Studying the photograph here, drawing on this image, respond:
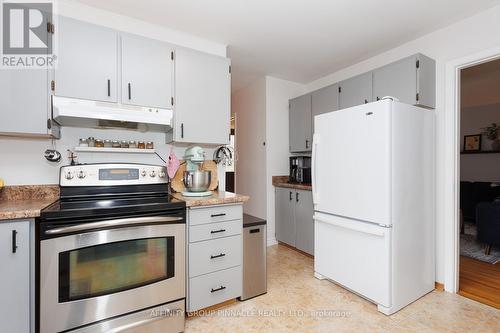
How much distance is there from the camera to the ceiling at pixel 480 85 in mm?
3717

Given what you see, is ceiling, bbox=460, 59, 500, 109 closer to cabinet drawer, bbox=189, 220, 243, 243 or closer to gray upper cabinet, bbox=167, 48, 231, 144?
gray upper cabinet, bbox=167, 48, 231, 144

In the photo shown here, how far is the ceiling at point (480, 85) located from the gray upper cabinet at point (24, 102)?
16.3 feet

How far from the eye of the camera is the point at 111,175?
6.28 ft

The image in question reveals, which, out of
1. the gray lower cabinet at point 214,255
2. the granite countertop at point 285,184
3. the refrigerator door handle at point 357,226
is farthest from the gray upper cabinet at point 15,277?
the granite countertop at point 285,184

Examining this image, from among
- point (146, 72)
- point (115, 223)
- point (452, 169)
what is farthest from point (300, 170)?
point (115, 223)

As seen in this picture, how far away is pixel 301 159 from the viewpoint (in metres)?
3.54

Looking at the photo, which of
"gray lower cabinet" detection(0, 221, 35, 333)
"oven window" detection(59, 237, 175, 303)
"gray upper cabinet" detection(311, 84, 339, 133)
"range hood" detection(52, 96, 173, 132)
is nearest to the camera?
"gray lower cabinet" detection(0, 221, 35, 333)

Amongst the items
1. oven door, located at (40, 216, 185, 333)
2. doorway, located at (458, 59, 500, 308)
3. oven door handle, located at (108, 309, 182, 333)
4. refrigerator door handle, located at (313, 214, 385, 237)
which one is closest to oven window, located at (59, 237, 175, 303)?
oven door, located at (40, 216, 185, 333)

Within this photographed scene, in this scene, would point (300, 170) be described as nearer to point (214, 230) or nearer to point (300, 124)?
point (300, 124)

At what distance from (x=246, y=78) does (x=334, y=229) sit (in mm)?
2600

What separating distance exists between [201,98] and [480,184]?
5462mm

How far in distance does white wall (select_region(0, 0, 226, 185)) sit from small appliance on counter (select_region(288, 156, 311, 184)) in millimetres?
1727

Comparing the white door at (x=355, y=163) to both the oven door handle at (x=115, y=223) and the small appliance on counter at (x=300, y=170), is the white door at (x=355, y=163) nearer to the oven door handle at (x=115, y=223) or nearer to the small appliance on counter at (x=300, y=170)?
the small appliance on counter at (x=300, y=170)

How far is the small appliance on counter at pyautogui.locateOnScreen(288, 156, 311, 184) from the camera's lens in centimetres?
344
